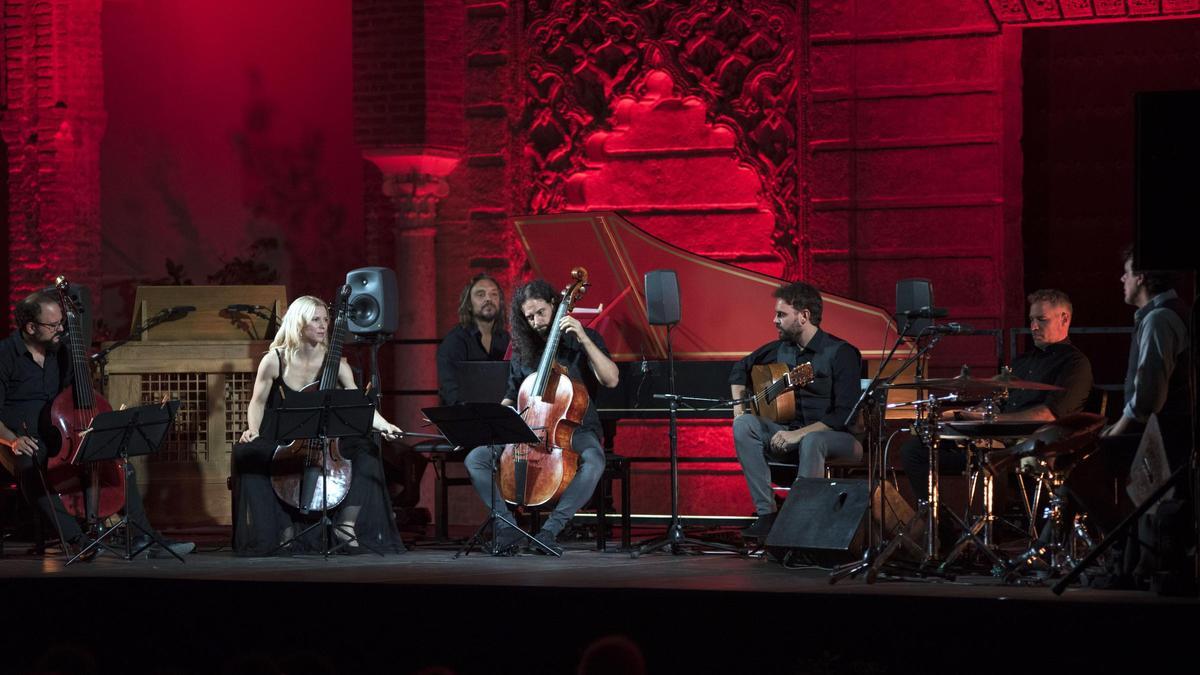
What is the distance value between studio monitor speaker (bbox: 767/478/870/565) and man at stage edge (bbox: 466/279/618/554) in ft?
3.83

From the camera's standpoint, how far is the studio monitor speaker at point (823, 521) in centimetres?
739

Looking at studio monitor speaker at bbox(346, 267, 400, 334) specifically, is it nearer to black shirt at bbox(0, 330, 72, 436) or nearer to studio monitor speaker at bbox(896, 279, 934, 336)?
black shirt at bbox(0, 330, 72, 436)

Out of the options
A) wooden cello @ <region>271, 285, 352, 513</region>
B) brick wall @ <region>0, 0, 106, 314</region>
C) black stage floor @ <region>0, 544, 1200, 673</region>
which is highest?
brick wall @ <region>0, 0, 106, 314</region>

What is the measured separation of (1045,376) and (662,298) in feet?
6.80

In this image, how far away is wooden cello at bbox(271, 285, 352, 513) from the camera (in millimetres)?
8406

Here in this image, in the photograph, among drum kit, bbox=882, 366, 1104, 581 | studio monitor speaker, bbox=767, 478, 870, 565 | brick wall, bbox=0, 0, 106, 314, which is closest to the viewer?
drum kit, bbox=882, 366, 1104, 581

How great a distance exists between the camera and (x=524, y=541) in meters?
8.42

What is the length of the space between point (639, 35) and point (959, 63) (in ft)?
7.35

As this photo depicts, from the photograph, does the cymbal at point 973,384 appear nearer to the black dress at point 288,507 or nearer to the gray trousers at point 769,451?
the gray trousers at point 769,451

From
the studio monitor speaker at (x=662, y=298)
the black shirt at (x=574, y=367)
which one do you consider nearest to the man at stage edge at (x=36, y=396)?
the black shirt at (x=574, y=367)

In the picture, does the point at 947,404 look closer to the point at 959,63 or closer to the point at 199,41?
the point at 959,63

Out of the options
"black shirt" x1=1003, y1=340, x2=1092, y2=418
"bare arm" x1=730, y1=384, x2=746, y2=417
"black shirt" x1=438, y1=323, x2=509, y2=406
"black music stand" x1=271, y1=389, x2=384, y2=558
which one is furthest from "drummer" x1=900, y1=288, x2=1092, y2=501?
"black music stand" x1=271, y1=389, x2=384, y2=558

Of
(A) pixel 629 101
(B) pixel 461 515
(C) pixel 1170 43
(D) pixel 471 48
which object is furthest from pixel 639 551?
(C) pixel 1170 43

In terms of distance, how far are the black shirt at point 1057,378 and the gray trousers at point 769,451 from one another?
812 mm
